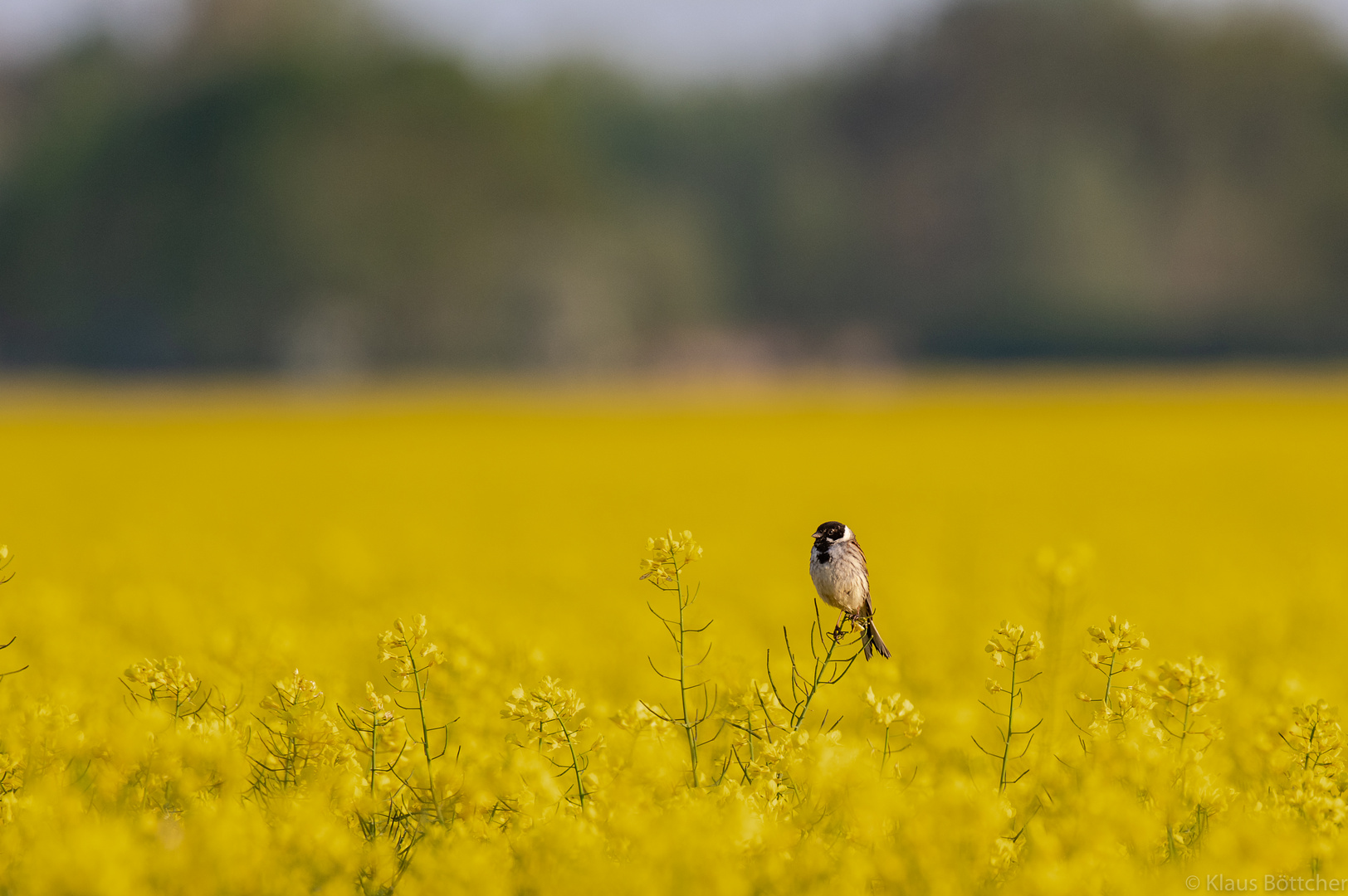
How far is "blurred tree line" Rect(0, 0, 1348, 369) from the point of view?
68.1 meters

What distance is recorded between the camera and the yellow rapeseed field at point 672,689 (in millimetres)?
2920

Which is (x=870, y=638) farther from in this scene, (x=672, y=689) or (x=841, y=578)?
(x=672, y=689)

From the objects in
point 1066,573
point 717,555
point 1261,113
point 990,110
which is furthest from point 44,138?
point 1066,573

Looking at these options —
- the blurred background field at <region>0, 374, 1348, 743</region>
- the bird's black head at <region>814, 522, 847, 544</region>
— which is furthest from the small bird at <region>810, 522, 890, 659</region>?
the blurred background field at <region>0, 374, 1348, 743</region>

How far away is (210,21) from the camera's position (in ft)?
285

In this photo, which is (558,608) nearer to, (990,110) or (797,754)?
(797,754)

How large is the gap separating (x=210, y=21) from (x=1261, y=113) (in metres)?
60.6

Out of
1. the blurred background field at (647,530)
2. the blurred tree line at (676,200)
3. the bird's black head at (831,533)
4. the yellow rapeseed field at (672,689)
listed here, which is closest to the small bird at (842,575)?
the bird's black head at (831,533)

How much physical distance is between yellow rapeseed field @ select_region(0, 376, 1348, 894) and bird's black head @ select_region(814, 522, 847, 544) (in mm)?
273

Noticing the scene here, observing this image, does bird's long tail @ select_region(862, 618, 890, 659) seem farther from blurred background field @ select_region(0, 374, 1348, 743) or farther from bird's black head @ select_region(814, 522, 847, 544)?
blurred background field @ select_region(0, 374, 1348, 743)

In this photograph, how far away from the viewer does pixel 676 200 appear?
87.3 meters

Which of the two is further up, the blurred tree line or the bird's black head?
the blurred tree line

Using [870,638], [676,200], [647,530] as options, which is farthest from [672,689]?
[676,200]

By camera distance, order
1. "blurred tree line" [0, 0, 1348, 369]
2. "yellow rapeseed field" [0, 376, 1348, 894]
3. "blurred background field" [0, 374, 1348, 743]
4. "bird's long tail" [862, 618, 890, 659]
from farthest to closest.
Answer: "blurred tree line" [0, 0, 1348, 369] < "blurred background field" [0, 374, 1348, 743] < "yellow rapeseed field" [0, 376, 1348, 894] < "bird's long tail" [862, 618, 890, 659]
